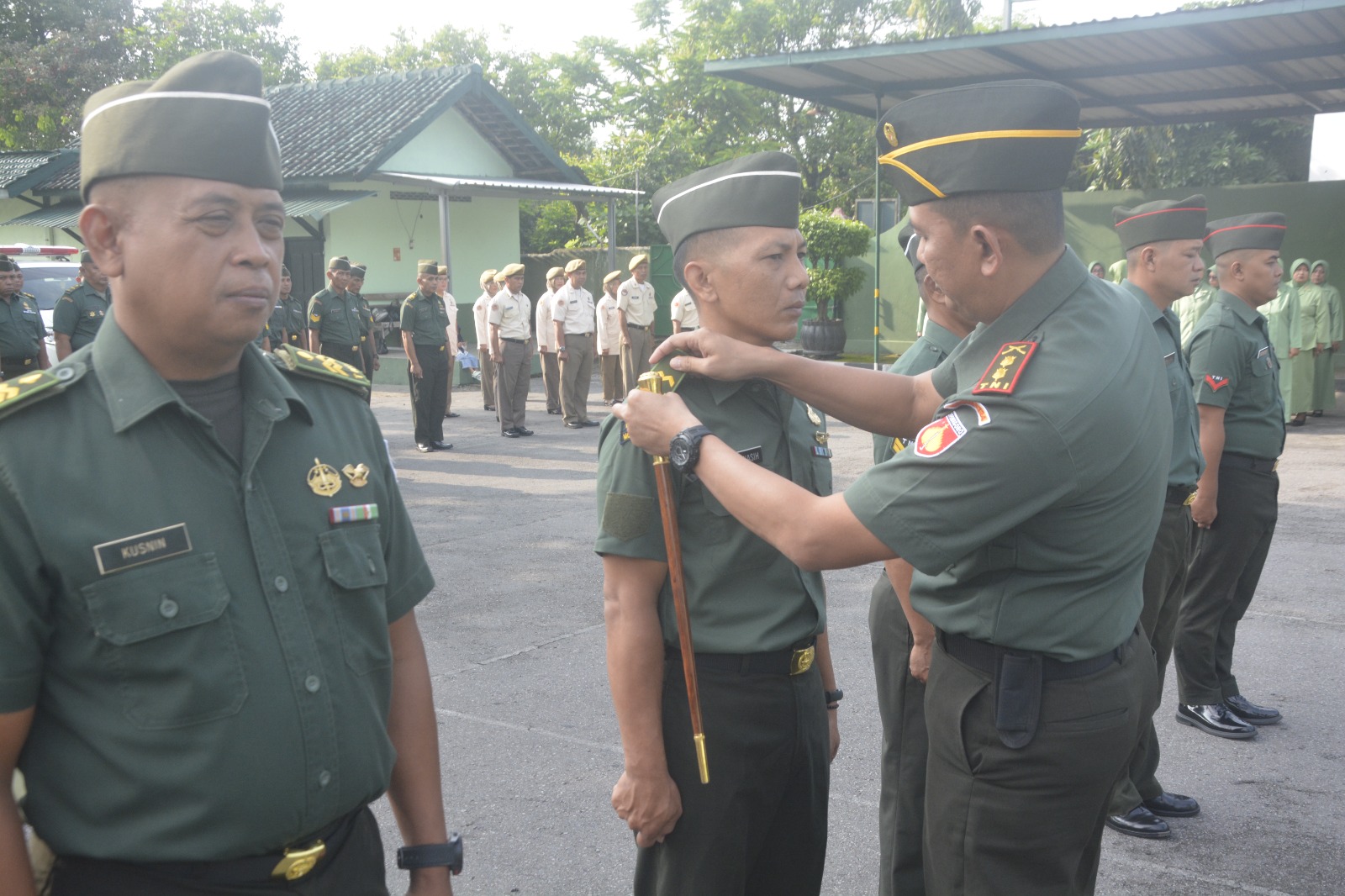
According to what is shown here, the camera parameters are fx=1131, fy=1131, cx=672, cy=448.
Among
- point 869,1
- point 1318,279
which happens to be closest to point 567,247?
point 869,1

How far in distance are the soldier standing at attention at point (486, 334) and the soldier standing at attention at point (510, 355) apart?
154 millimetres

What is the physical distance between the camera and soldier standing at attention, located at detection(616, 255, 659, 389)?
49.8ft

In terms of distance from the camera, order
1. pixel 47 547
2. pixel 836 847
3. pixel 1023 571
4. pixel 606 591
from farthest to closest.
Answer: pixel 836 847 → pixel 606 591 → pixel 1023 571 → pixel 47 547

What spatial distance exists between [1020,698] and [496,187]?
2002cm

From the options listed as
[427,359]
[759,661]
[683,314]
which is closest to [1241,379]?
[759,661]

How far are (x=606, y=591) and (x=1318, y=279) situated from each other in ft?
45.5

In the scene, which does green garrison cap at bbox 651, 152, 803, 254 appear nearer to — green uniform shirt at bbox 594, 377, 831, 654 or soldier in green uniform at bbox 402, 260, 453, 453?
green uniform shirt at bbox 594, 377, 831, 654

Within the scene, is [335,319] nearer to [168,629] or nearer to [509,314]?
[509,314]

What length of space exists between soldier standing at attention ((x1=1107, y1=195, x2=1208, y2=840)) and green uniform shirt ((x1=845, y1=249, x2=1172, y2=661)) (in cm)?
182

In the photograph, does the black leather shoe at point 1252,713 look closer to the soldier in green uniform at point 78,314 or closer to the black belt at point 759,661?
the black belt at point 759,661

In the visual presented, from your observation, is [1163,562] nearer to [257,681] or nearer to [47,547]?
[257,681]

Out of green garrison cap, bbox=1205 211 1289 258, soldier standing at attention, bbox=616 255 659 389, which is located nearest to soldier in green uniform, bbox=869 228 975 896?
green garrison cap, bbox=1205 211 1289 258

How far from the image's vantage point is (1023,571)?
2.12 metres

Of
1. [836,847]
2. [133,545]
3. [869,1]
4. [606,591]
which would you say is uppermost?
[869,1]
